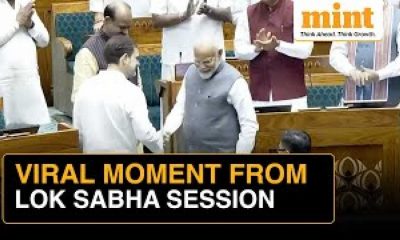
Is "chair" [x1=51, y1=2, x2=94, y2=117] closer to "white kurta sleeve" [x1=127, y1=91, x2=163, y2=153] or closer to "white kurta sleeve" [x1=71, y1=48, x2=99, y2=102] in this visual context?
"white kurta sleeve" [x1=71, y1=48, x2=99, y2=102]

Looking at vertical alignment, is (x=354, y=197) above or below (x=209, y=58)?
below

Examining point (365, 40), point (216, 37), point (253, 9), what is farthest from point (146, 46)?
point (365, 40)

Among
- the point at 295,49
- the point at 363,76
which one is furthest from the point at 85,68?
the point at 363,76

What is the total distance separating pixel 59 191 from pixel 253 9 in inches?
55.3

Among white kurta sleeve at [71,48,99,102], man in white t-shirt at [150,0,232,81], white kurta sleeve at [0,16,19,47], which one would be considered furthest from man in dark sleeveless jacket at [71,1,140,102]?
man in white t-shirt at [150,0,232,81]

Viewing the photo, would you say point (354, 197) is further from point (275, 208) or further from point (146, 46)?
point (146, 46)

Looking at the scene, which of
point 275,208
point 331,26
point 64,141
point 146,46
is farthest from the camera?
point 146,46

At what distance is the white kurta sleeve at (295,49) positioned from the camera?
403 centimetres

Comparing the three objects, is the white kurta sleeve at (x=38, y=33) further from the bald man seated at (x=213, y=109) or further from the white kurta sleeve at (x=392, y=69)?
the white kurta sleeve at (x=392, y=69)

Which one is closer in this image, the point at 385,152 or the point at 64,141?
the point at 64,141

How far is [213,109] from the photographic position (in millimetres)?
3676

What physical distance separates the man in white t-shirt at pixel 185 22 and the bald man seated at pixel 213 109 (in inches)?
40.3

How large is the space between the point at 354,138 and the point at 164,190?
105 cm

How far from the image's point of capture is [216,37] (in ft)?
15.9
